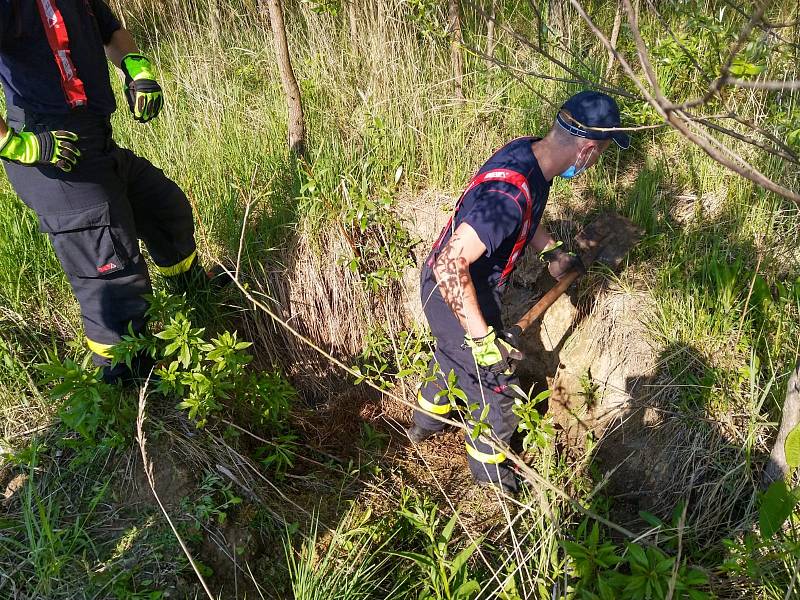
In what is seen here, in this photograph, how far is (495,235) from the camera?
2285 mm

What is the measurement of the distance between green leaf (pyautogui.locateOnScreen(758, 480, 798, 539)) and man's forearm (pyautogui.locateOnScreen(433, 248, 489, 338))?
1.08 meters

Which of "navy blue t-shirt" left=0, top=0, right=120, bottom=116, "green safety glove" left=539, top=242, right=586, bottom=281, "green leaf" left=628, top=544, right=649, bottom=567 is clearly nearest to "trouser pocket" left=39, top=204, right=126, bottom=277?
"navy blue t-shirt" left=0, top=0, right=120, bottom=116

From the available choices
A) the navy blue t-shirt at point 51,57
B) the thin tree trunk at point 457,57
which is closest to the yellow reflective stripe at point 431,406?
Answer: the thin tree trunk at point 457,57

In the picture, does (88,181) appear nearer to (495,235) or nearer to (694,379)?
(495,235)

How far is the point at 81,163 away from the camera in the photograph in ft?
7.82

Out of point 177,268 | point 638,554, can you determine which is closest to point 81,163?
point 177,268

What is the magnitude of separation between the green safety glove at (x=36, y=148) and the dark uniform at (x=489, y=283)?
61.4 inches

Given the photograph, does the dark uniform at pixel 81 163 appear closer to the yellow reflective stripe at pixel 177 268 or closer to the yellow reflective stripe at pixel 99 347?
the yellow reflective stripe at pixel 99 347

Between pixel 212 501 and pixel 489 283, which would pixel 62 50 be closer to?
pixel 212 501

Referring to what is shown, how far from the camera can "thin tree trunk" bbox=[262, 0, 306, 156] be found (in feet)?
10.7

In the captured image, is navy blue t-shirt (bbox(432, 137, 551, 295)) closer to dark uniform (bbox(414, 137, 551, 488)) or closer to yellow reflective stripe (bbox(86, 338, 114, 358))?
dark uniform (bbox(414, 137, 551, 488))

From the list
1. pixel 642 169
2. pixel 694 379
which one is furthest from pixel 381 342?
pixel 642 169

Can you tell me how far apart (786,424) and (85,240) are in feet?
8.96

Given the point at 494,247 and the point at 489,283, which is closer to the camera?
the point at 494,247
